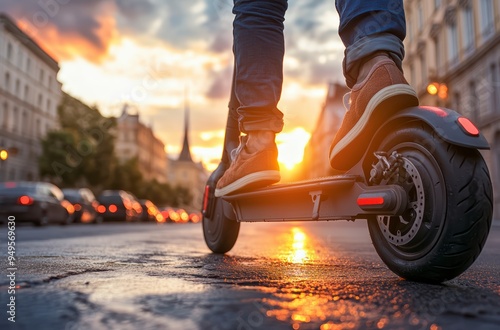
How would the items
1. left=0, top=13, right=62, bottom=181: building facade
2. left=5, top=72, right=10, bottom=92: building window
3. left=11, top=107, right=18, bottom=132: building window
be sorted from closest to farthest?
left=0, top=13, right=62, bottom=181: building facade
left=5, top=72, right=10, bottom=92: building window
left=11, top=107, right=18, bottom=132: building window

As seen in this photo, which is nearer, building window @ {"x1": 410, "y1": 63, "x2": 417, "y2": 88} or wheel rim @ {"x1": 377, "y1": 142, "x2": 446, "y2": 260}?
wheel rim @ {"x1": 377, "y1": 142, "x2": 446, "y2": 260}

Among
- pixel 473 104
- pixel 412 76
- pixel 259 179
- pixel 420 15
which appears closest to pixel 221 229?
pixel 259 179

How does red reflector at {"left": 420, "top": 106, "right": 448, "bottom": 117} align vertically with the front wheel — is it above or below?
above

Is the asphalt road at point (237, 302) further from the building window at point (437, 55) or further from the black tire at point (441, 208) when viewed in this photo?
the building window at point (437, 55)

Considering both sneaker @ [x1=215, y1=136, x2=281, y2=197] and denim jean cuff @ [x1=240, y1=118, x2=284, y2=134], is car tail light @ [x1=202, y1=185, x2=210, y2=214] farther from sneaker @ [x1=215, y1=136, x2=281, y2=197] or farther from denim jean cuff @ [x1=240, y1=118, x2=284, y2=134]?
denim jean cuff @ [x1=240, y1=118, x2=284, y2=134]

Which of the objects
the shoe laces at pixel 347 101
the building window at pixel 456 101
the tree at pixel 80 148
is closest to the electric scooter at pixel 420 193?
the shoe laces at pixel 347 101

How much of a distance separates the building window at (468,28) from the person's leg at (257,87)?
2661 centimetres

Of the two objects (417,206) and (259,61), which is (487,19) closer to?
(259,61)

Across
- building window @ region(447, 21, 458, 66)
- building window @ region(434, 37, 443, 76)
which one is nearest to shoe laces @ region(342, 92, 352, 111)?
building window @ region(447, 21, 458, 66)

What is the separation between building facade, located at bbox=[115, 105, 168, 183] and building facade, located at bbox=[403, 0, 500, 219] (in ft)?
164

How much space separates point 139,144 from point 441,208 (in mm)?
86491

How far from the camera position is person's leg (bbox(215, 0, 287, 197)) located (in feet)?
7.86

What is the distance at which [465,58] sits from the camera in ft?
88.2

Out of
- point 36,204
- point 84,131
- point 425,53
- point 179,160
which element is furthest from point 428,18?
point 179,160
